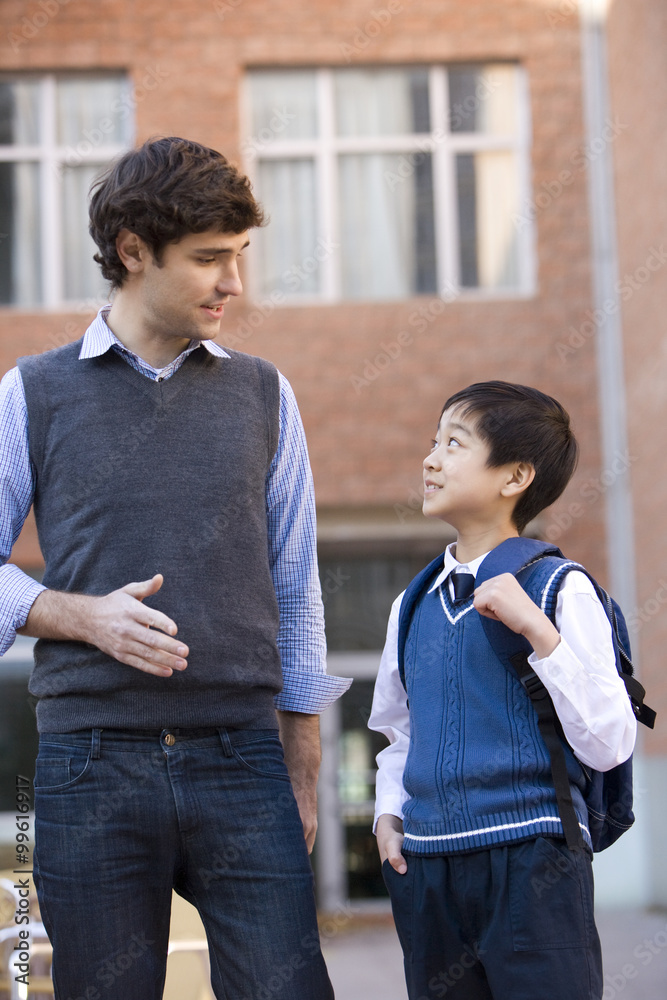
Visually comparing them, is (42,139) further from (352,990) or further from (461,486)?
(461,486)

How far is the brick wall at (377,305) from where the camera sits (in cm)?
858

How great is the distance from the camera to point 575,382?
28.6 ft

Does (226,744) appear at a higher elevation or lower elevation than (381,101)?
lower

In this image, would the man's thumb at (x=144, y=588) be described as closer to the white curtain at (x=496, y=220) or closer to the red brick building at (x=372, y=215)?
the red brick building at (x=372, y=215)

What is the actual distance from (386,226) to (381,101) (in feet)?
3.16

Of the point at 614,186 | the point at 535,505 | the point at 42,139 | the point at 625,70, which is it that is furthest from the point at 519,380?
the point at 535,505

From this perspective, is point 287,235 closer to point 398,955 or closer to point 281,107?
point 281,107

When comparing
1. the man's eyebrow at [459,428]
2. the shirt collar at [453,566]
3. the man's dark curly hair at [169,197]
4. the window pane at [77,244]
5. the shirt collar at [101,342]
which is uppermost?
the window pane at [77,244]

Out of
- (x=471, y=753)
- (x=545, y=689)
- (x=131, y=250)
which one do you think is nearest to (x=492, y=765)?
(x=471, y=753)

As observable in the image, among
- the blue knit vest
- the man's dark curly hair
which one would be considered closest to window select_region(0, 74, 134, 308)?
the man's dark curly hair

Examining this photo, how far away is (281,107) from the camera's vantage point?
29.2 feet

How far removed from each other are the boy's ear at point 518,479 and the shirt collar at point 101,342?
62 cm

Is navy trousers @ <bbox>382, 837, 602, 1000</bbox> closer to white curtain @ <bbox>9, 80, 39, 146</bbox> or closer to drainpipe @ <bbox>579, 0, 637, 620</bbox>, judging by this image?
drainpipe @ <bbox>579, 0, 637, 620</bbox>

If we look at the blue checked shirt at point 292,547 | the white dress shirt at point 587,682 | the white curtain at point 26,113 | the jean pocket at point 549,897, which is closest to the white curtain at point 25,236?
the white curtain at point 26,113
